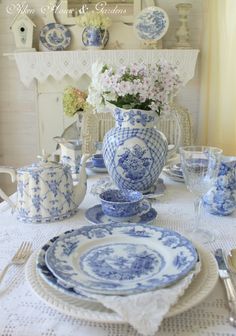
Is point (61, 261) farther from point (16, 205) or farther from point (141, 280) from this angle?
point (16, 205)

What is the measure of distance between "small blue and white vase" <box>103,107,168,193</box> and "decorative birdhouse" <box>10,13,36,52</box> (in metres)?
1.63

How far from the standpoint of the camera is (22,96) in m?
2.68

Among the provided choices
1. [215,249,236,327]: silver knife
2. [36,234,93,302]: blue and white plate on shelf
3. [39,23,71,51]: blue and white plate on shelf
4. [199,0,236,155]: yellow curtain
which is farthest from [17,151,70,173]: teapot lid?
[39,23,71,51]: blue and white plate on shelf

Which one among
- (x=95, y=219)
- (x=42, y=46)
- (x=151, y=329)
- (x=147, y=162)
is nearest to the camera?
(x=151, y=329)

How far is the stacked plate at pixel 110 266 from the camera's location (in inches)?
21.1

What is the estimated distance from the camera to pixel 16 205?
3.03 ft

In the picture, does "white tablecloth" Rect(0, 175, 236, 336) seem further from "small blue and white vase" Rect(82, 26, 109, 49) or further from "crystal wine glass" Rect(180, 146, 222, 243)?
"small blue and white vase" Rect(82, 26, 109, 49)

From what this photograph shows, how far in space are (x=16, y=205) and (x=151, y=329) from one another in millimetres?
542

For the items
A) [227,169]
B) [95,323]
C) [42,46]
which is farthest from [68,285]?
[42,46]

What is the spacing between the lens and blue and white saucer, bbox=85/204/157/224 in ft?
2.90

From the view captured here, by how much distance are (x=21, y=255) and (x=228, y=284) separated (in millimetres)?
380

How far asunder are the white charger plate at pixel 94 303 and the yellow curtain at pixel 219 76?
1.46m

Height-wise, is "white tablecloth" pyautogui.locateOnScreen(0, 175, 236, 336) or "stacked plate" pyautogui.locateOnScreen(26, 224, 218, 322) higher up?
"stacked plate" pyautogui.locateOnScreen(26, 224, 218, 322)

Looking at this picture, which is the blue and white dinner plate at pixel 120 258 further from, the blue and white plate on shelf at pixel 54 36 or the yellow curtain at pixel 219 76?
the blue and white plate on shelf at pixel 54 36
